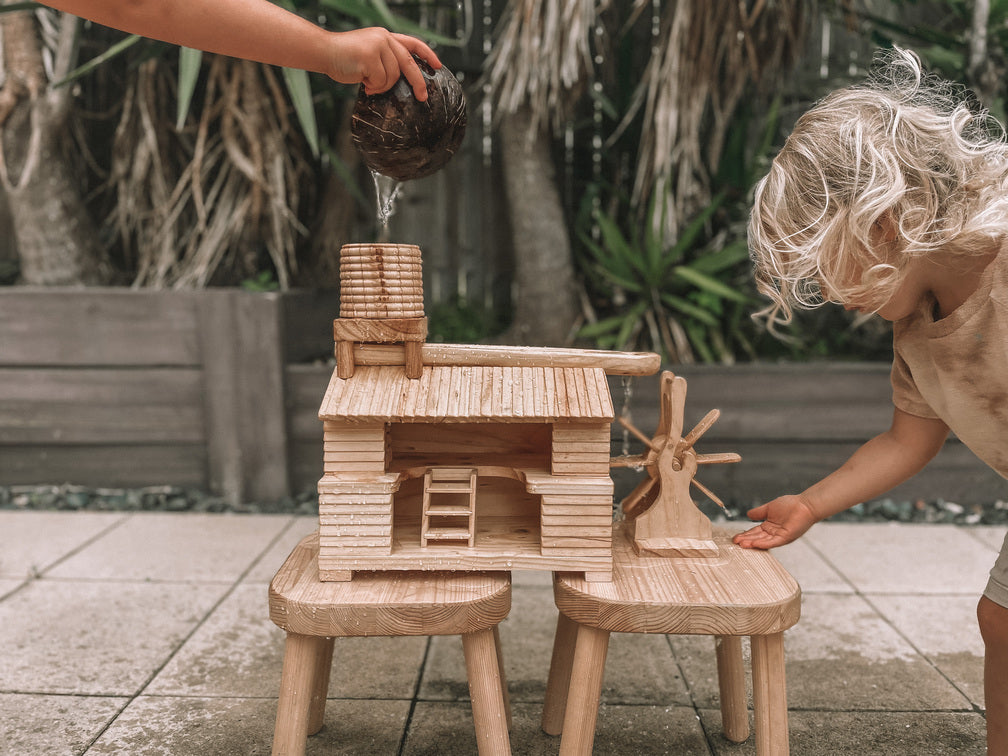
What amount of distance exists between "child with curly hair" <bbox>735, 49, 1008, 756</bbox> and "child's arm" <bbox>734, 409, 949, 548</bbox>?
0.32ft

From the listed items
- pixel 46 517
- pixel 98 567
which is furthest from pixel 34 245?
pixel 98 567

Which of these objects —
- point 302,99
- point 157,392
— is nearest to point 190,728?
point 157,392

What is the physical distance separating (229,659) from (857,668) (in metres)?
1.71

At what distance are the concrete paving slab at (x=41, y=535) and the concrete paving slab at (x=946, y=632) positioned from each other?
9.29 feet

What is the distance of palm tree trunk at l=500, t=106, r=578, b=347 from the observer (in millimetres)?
3986

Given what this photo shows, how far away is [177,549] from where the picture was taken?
3.12m

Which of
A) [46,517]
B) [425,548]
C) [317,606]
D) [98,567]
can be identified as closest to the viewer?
[317,606]

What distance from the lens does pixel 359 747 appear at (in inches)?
73.2

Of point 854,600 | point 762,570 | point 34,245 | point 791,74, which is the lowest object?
point 854,600

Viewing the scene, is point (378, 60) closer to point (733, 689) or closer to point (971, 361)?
point (971, 361)

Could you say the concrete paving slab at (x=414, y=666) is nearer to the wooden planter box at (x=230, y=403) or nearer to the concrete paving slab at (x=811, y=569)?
the concrete paving slab at (x=811, y=569)

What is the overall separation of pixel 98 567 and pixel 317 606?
1.90m

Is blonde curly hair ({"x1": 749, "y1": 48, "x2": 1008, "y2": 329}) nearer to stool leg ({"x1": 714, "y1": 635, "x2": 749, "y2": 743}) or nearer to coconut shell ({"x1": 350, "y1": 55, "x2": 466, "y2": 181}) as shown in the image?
coconut shell ({"x1": 350, "y1": 55, "x2": 466, "y2": 181})

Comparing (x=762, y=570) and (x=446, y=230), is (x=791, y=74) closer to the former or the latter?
(x=446, y=230)
